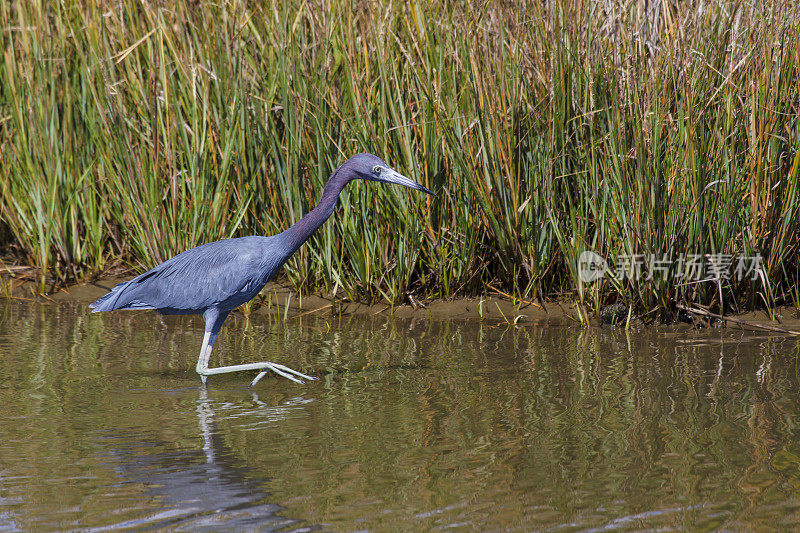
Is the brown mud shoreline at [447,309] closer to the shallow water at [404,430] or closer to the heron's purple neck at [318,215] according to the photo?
the shallow water at [404,430]

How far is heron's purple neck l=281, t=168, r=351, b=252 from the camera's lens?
4.84 m

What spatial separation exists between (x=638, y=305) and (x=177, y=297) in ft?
8.69

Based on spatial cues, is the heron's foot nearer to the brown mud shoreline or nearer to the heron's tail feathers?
the heron's tail feathers

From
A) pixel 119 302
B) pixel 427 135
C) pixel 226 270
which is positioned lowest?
pixel 119 302

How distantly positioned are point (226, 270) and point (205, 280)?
0.12 metres

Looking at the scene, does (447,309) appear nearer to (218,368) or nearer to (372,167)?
(372,167)

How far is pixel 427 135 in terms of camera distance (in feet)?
19.0

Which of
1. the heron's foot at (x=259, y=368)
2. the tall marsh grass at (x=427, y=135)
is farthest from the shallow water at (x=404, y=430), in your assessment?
the tall marsh grass at (x=427, y=135)

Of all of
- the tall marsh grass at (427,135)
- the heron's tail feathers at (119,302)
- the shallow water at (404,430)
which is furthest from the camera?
the tall marsh grass at (427,135)

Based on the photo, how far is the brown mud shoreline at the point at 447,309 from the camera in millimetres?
5621

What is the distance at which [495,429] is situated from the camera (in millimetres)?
3916

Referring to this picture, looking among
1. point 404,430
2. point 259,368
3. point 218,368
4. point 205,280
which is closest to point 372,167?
point 205,280

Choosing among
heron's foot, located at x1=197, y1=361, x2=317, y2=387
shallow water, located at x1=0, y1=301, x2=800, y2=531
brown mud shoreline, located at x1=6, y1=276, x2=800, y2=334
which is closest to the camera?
shallow water, located at x1=0, y1=301, x2=800, y2=531

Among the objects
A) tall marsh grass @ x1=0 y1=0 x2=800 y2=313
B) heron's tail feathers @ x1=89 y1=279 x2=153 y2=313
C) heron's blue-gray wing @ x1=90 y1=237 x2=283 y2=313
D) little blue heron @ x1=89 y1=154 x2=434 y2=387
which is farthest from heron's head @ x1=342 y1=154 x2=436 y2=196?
heron's tail feathers @ x1=89 y1=279 x2=153 y2=313
